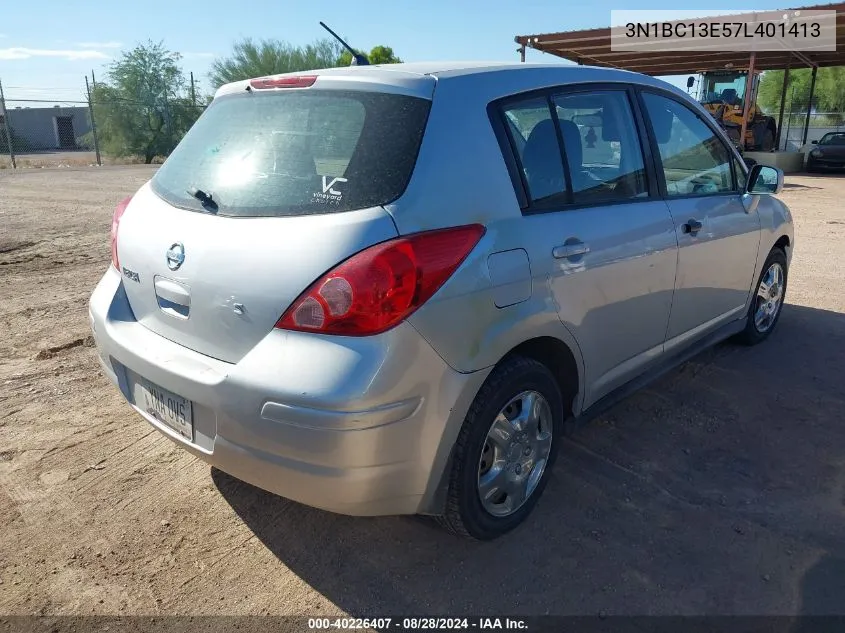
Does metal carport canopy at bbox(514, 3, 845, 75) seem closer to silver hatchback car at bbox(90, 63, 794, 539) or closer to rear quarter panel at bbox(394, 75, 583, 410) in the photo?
silver hatchback car at bbox(90, 63, 794, 539)

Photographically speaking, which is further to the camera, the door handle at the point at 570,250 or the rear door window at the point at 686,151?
the rear door window at the point at 686,151

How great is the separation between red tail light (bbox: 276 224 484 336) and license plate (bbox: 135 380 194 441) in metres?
0.55

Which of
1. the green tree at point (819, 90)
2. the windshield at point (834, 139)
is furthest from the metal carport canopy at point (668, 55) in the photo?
the green tree at point (819, 90)

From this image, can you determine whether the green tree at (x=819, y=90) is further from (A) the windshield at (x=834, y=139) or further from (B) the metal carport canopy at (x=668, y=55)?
(A) the windshield at (x=834, y=139)

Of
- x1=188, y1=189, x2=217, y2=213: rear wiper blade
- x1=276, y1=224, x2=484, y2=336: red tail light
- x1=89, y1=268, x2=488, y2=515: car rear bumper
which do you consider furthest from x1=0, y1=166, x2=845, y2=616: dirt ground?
x1=188, y1=189, x2=217, y2=213: rear wiper blade

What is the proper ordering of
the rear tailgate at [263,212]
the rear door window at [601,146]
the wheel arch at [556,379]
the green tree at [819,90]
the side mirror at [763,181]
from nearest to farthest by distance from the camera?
the rear tailgate at [263,212] < the wheel arch at [556,379] < the rear door window at [601,146] < the side mirror at [763,181] < the green tree at [819,90]

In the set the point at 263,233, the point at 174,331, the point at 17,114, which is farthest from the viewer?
the point at 17,114

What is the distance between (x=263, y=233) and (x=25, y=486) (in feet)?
5.97

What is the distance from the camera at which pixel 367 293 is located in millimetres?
2037

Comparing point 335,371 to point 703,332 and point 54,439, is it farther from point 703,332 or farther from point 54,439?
point 703,332

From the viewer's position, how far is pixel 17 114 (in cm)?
4309

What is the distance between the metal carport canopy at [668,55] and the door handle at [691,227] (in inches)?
625

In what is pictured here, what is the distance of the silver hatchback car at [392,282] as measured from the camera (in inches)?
81.7

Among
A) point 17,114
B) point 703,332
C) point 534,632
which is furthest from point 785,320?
point 17,114
